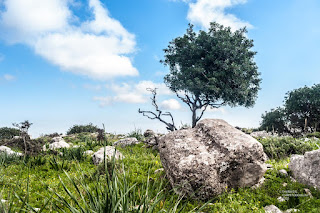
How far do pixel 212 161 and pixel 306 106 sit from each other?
26.8 metres

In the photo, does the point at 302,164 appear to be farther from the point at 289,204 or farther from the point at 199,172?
the point at 199,172

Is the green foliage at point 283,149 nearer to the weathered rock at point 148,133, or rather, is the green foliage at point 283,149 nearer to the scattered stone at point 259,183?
the scattered stone at point 259,183

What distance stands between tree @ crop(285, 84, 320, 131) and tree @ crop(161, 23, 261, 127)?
433 centimetres

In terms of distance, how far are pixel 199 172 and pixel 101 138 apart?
34.9ft

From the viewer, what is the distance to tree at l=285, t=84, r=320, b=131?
27.5 meters

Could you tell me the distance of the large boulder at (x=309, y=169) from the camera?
700 centimetres

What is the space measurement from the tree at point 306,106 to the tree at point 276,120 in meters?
0.74

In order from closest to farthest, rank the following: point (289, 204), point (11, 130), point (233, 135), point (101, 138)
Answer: point (289, 204) < point (233, 135) < point (101, 138) < point (11, 130)

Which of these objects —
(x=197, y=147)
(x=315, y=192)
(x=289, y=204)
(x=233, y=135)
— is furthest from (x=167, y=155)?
(x=315, y=192)

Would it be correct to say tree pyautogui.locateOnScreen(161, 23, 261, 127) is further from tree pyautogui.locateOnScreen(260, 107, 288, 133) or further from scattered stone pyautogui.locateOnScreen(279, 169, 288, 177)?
scattered stone pyautogui.locateOnScreen(279, 169, 288, 177)

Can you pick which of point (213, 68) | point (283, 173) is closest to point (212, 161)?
point (283, 173)

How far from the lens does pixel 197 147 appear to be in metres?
6.90

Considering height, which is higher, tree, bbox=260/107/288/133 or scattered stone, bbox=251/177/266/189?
tree, bbox=260/107/288/133

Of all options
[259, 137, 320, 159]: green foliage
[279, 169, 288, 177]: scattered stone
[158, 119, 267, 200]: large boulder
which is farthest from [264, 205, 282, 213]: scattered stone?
[259, 137, 320, 159]: green foliage
